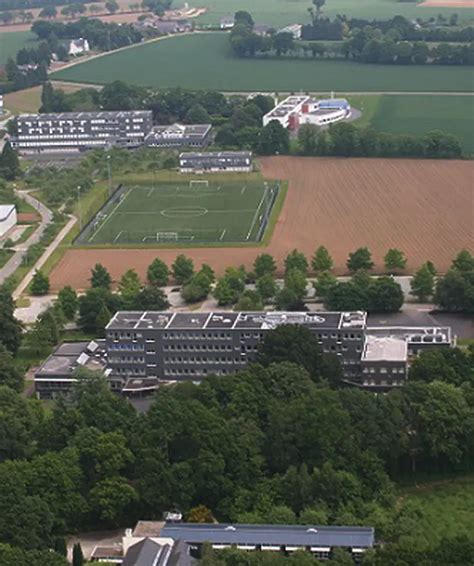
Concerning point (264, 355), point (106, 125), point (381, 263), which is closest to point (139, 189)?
point (106, 125)

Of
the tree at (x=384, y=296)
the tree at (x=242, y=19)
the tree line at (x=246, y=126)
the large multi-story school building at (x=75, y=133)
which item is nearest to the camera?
the tree at (x=384, y=296)

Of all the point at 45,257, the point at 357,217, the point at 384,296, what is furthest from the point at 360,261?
the point at 45,257

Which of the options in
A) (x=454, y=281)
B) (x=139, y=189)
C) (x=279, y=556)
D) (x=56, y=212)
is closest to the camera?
(x=279, y=556)

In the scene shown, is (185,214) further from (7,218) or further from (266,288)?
(266,288)

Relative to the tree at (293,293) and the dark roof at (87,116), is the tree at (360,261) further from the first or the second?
the dark roof at (87,116)

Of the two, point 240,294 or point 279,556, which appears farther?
point 240,294

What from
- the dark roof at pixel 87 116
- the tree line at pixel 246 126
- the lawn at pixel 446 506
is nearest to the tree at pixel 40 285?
the lawn at pixel 446 506

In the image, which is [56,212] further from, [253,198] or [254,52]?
[254,52]

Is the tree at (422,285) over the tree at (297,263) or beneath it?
over
